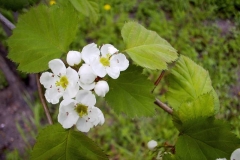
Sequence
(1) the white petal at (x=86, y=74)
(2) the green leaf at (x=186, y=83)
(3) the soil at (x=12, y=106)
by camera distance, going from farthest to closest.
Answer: (3) the soil at (x=12, y=106), (2) the green leaf at (x=186, y=83), (1) the white petal at (x=86, y=74)

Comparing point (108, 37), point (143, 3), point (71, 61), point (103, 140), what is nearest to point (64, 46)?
point (71, 61)

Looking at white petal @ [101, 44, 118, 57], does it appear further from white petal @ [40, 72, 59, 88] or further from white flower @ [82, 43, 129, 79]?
white petal @ [40, 72, 59, 88]

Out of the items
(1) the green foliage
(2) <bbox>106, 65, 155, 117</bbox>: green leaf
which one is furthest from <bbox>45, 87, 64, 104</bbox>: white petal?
(1) the green foliage

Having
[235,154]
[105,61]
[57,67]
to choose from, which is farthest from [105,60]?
[235,154]

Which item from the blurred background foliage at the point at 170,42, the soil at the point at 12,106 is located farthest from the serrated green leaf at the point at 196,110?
the soil at the point at 12,106

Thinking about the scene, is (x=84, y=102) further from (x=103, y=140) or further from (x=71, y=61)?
(x=103, y=140)

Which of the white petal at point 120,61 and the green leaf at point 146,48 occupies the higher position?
the green leaf at point 146,48

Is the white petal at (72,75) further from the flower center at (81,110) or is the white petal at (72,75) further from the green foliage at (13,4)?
the green foliage at (13,4)
